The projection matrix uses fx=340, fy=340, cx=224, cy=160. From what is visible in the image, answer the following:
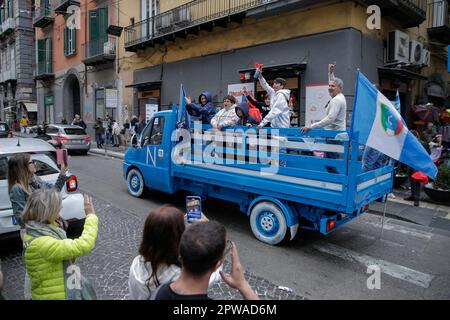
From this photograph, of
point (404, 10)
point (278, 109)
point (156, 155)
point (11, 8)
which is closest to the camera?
point (278, 109)

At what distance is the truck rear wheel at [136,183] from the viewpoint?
25.0ft

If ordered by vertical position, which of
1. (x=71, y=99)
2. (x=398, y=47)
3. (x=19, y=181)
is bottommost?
(x=19, y=181)

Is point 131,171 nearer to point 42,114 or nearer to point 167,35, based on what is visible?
point 167,35

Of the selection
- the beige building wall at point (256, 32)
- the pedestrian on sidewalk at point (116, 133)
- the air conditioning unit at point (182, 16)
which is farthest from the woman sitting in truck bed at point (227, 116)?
the pedestrian on sidewalk at point (116, 133)

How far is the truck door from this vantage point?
673 cm

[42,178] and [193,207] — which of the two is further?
[42,178]

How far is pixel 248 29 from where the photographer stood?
13.0 meters

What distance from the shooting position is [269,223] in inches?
202

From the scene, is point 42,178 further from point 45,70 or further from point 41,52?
point 41,52

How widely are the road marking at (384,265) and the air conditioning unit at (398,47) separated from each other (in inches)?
342

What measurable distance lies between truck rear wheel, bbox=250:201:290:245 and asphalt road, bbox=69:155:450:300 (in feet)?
0.43

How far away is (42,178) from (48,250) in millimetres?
2809

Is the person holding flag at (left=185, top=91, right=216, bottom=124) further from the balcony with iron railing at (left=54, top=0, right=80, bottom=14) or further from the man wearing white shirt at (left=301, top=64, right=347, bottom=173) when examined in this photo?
the balcony with iron railing at (left=54, top=0, right=80, bottom=14)

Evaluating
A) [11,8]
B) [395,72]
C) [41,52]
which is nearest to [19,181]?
[395,72]
